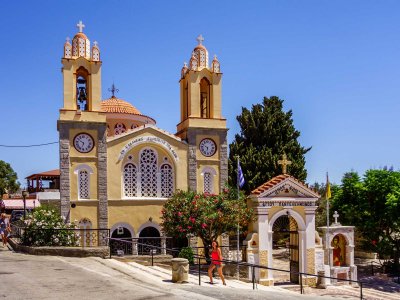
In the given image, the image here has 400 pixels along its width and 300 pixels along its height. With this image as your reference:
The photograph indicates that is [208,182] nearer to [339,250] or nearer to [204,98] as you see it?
[204,98]

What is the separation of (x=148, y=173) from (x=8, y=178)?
43.2 meters

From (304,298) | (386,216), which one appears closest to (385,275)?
(386,216)

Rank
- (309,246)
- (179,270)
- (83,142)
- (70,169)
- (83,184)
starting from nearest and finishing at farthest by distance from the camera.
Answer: (179,270) → (309,246) → (70,169) → (83,184) → (83,142)

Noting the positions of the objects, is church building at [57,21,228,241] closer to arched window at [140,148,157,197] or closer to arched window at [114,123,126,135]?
arched window at [140,148,157,197]

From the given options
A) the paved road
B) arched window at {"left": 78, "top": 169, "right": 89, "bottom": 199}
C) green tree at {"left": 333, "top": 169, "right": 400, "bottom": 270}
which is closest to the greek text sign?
arched window at {"left": 78, "top": 169, "right": 89, "bottom": 199}

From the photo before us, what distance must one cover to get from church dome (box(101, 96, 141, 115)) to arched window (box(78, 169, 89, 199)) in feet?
22.0

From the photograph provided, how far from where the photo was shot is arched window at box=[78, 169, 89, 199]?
26844mm

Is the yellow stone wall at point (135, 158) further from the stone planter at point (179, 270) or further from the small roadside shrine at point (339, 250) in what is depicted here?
the stone planter at point (179, 270)

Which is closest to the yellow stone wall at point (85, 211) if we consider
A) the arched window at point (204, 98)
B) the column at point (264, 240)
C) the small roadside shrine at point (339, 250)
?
the arched window at point (204, 98)

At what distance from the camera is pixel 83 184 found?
26.9 meters

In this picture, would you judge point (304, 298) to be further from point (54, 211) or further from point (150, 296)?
point (54, 211)

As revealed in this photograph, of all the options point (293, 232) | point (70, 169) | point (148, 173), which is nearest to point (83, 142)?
point (70, 169)

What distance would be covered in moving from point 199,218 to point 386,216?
34.5ft

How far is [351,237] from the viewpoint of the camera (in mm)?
24781
